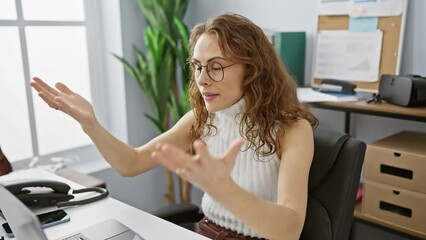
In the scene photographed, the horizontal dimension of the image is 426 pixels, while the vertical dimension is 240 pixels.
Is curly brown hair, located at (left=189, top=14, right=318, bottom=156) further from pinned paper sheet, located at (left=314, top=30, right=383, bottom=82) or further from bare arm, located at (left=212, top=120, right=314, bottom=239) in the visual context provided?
pinned paper sheet, located at (left=314, top=30, right=383, bottom=82)

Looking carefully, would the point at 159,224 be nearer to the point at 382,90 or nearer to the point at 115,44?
the point at 382,90

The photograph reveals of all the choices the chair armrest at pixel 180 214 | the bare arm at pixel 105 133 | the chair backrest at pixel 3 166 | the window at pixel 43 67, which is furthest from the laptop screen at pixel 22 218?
the window at pixel 43 67

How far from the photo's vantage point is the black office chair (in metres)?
1.09

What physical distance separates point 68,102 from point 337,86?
4.29 feet

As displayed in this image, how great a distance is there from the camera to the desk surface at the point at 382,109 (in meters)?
1.49

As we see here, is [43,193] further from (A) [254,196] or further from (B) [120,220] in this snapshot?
(A) [254,196]

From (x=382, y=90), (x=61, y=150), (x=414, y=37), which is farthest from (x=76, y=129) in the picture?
(x=414, y=37)

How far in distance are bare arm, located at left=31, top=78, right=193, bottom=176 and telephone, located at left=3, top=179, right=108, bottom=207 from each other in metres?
0.14

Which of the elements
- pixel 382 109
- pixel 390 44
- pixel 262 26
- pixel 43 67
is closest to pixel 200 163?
pixel 382 109

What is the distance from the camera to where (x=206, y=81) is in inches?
43.8

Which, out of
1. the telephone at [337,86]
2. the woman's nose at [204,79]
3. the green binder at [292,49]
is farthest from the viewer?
the green binder at [292,49]

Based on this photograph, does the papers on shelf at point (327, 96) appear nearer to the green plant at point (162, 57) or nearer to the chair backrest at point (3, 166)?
the green plant at point (162, 57)

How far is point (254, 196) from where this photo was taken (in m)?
0.79

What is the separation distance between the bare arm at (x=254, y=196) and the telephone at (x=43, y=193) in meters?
0.61
